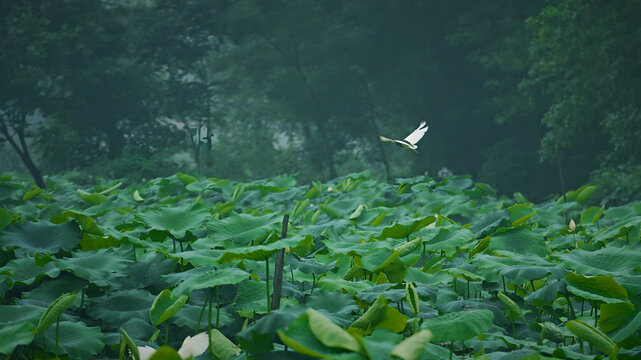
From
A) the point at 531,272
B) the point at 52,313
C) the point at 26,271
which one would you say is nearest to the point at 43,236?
the point at 26,271

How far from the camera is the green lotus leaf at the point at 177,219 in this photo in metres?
1.87

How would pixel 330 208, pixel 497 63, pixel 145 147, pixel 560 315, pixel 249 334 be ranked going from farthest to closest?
pixel 497 63, pixel 145 147, pixel 330 208, pixel 560 315, pixel 249 334

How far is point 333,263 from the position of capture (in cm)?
201

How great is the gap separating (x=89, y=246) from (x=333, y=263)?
0.85m

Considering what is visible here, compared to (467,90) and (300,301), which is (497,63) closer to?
(467,90)

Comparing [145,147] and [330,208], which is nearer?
[330,208]

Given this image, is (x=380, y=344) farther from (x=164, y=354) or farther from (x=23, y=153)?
(x=23, y=153)

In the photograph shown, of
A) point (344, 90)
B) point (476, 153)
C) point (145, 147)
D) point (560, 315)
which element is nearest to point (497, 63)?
point (476, 153)

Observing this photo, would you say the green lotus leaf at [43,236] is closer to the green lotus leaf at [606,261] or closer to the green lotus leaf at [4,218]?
the green lotus leaf at [4,218]

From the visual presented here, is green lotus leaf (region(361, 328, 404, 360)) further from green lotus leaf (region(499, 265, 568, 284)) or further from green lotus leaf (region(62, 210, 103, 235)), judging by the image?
green lotus leaf (region(62, 210, 103, 235))

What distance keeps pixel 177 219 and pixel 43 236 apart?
0.44 m

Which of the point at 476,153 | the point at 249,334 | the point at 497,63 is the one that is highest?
the point at 497,63

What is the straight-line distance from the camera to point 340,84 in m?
16.0

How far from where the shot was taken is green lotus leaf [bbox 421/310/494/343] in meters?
1.22
